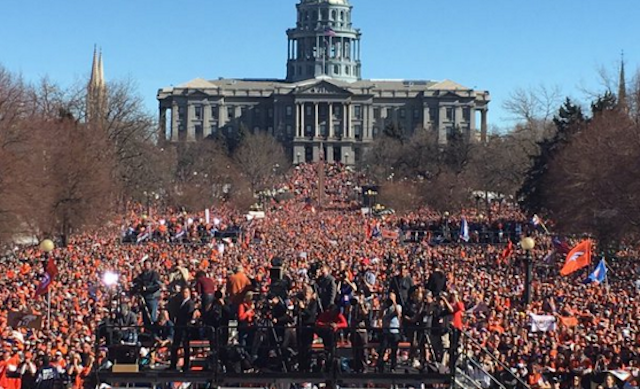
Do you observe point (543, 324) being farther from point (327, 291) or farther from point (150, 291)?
point (150, 291)

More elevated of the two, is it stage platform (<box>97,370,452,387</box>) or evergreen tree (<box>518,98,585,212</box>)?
evergreen tree (<box>518,98,585,212</box>)

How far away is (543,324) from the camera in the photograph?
2517cm

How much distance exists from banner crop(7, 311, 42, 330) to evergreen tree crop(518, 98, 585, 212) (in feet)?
164

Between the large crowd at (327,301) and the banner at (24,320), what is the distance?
3.1 inches

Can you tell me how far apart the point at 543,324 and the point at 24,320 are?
395 inches

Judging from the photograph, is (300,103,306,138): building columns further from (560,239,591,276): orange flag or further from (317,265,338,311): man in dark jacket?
(317,265,338,311): man in dark jacket

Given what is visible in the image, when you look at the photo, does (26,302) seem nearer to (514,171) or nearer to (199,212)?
(199,212)

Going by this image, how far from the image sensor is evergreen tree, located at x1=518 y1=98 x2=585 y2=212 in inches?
2889

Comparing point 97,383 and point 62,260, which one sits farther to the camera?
point 62,260

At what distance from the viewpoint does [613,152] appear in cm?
5462

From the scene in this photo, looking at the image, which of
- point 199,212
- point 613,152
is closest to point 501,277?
point 613,152

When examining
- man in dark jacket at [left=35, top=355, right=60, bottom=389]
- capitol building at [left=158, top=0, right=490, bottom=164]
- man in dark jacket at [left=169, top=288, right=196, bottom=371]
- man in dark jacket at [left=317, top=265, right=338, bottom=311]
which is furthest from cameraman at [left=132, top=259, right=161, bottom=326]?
capitol building at [left=158, top=0, right=490, bottom=164]

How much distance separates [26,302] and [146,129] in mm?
62078

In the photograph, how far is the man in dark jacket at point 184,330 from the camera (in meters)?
13.0
